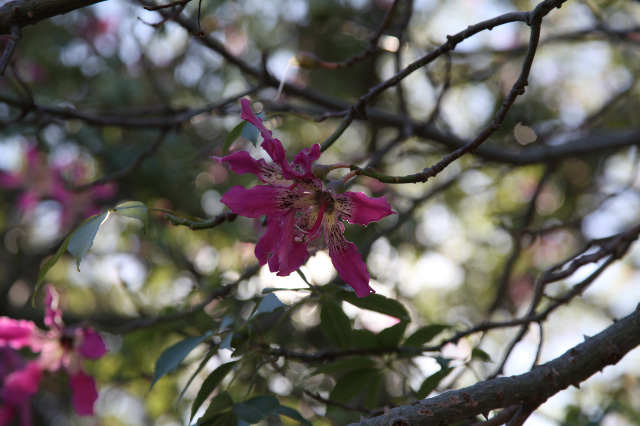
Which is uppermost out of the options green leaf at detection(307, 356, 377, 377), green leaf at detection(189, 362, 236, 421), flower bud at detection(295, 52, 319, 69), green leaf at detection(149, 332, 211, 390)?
flower bud at detection(295, 52, 319, 69)

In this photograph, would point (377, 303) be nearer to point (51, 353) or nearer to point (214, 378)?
point (214, 378)

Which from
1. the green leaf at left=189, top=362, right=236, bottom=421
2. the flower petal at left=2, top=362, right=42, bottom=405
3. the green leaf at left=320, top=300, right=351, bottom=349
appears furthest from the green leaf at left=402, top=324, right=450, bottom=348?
the flower petal at left=2, top=362, right=42, bottom=405

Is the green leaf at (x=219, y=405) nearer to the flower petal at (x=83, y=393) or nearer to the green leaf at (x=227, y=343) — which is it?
the green leaf at (x=227, y=343)

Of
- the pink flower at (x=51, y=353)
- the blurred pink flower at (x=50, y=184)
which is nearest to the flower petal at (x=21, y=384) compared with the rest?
the pink flower at (x=51, y=353)

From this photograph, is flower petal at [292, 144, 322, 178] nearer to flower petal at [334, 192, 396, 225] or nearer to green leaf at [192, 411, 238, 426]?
flower petal at [334, 192, 396, 225]

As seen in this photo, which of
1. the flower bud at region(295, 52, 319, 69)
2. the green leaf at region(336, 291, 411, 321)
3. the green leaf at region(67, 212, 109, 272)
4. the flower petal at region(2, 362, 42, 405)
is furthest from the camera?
the flower petal at region(2, 362, 42, 405)

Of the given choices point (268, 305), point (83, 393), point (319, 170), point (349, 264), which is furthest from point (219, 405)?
point (83, 393)

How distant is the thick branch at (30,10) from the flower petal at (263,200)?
375 mm

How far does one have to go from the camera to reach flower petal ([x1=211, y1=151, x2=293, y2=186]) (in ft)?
3.63

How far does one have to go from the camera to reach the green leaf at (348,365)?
52.8 inches

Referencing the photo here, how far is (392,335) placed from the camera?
1.47 meters

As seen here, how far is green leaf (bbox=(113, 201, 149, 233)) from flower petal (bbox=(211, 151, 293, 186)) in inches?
5.8

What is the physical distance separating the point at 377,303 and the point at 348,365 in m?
0.16

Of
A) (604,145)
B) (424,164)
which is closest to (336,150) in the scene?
(424,164)
